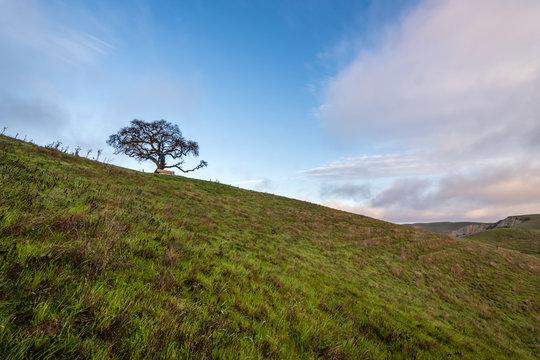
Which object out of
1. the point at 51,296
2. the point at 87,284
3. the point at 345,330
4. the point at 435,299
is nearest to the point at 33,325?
the point at 51,296

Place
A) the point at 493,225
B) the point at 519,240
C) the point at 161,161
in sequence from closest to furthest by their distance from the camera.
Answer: the point at 161,161 < the point at 519,240 < the point at 493,225

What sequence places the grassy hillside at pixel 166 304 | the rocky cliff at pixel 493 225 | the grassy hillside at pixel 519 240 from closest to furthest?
the grassy hillside at pixel 166 304
the grassy hillside at pixel 519 240
the rocky cliff at pixel 493 225

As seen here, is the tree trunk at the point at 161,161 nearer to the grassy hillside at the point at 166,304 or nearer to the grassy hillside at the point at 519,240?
the grassy hillside at the point at 166,304

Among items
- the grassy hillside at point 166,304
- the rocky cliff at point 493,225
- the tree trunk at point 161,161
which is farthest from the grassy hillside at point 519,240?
the tree trunk at point 161,161

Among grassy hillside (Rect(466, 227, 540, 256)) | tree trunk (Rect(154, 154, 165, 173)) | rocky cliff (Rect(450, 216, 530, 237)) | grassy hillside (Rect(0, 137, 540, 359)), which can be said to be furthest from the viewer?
rocky cliff (Rect(450, 216, 530, 237))

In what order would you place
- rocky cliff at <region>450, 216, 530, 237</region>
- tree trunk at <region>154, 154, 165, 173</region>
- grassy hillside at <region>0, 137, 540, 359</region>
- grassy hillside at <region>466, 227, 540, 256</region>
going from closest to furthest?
grassy hillside at <region>0, 137, 540, 359</region> → tree trunk at <region>154, 154, 165, 173</region> → grassy hillside at <region>466, 227, 540, 256</region> → rocky cliff at <region>450, 216, 530, 237</region>

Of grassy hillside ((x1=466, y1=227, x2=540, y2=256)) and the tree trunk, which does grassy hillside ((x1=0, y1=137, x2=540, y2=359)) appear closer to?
the tree trunk

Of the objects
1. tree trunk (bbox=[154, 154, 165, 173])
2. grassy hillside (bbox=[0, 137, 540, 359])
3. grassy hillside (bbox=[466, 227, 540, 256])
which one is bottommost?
grassy hillside (bbox=[0, 137, 540, 359])

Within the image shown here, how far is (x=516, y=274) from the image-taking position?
800 inches

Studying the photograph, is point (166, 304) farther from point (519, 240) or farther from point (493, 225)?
point (493, 225)

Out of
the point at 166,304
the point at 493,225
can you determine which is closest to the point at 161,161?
the point at 166,304

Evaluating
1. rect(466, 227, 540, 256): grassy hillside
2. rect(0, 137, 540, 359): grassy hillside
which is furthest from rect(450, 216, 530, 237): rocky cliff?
rect(0, 137, 540, 359): grassy hillside

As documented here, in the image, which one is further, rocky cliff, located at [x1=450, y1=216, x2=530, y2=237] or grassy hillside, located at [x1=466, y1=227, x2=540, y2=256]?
rocky cliff, located at [x1=450, y1=216, x2=530, y2=237]

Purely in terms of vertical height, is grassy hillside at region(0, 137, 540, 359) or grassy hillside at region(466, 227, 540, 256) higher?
grassy hillside at region(466, 227, 540, 256)
